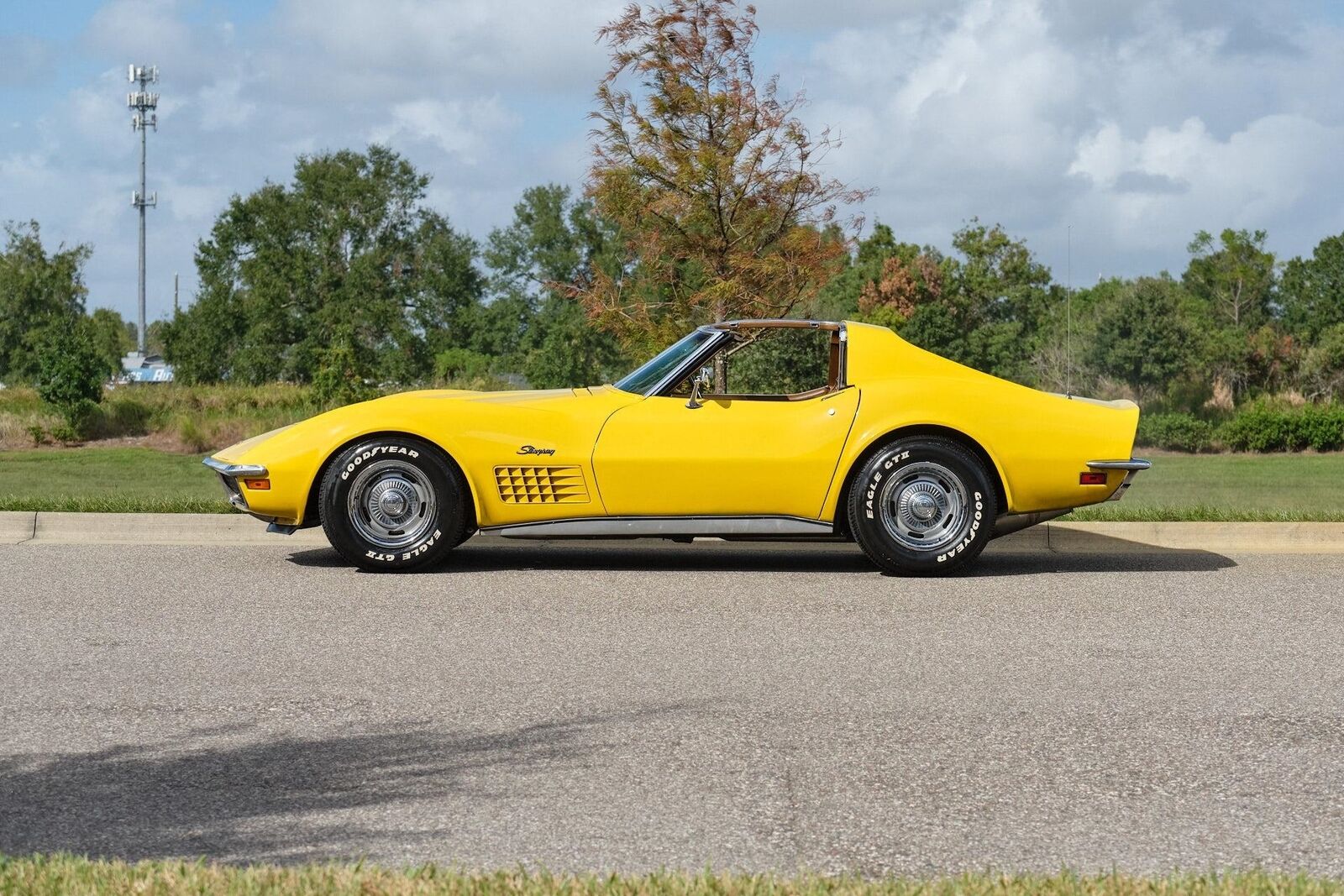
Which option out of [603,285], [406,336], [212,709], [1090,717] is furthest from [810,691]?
[406,336]

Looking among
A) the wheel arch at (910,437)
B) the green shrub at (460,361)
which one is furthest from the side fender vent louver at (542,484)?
the green shrub at (460,361)

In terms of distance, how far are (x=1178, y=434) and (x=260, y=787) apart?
23561 mm

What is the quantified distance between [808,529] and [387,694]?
12.7 ft

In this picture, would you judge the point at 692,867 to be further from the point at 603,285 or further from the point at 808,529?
the point at 603,285

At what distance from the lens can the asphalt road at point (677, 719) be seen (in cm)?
406

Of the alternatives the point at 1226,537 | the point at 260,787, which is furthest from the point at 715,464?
the point at 260,787

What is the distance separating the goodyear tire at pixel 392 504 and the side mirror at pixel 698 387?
1.41 meters

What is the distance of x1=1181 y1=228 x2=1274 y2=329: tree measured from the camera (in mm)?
60156

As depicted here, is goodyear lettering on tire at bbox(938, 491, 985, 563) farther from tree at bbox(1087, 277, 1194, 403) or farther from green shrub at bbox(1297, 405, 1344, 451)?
tree at bbox(1087, 277, 1194, 403)

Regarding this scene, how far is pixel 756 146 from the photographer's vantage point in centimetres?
1819

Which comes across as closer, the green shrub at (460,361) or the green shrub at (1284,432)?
the green shrub at (1284,432)

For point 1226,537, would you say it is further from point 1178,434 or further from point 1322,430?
point 1322,430

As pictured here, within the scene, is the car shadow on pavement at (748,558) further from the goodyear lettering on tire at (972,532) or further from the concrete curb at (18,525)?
the concrete curb at (18,525)

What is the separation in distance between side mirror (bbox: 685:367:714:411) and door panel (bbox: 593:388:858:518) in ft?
0.32
